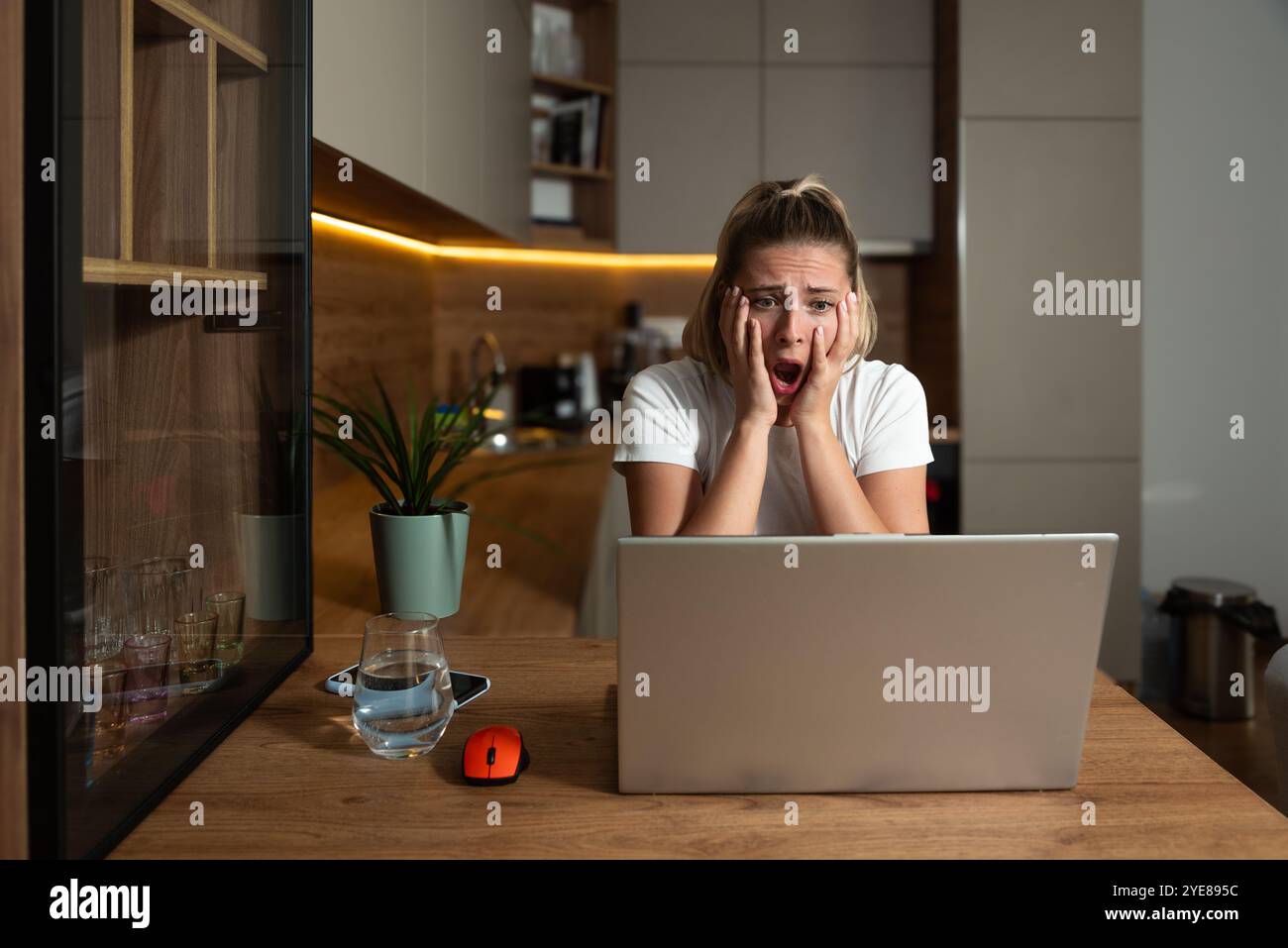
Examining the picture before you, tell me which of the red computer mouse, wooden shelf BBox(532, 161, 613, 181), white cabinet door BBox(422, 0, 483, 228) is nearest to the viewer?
the red computer mouse

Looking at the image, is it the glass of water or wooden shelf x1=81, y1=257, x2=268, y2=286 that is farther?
the glass of water

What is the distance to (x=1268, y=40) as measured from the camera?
4.04m

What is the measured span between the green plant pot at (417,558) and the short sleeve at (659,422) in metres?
0.26

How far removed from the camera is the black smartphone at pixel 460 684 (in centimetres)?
125

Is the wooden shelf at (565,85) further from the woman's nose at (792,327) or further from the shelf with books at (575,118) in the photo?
the woman's nose at (792,327)

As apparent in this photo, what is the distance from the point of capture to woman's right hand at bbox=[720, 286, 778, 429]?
1.46 m

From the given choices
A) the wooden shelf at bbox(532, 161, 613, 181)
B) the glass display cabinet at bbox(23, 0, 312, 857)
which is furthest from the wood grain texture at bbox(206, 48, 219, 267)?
the wooden shelf at bbox(532, 161, 613, 181)

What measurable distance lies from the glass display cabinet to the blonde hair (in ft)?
1.84

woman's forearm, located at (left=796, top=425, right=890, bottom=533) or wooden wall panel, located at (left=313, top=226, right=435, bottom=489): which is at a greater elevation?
wooden wall panel, located at (left=313, top=226, right=435, bottom=489)

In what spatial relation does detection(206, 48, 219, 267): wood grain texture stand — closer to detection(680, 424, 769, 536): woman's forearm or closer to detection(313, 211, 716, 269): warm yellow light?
detection(680, 424, 769, 536): woman's forearm

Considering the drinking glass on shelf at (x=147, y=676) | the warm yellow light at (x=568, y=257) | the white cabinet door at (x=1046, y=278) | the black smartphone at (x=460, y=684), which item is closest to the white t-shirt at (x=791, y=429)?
the black smartphone at (x=460, y=684)

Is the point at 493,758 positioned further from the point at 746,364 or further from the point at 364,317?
the point at 364,317

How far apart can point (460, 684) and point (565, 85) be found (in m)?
3.10

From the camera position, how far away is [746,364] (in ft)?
4.89
